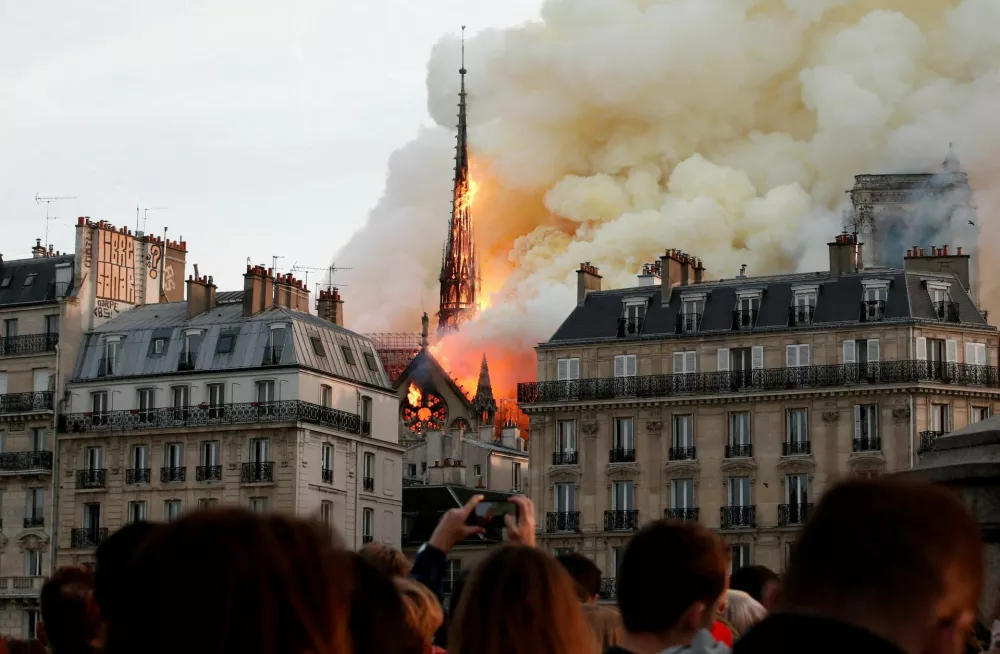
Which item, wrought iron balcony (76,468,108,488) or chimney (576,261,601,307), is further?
chimney (576,261,601,307)

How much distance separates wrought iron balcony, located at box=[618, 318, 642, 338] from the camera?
60.7 meters

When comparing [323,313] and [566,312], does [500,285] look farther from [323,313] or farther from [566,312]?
[323,313]

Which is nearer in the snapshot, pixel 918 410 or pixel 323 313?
pixel 918 410

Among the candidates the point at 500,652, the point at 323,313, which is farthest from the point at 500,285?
the point at 500,652

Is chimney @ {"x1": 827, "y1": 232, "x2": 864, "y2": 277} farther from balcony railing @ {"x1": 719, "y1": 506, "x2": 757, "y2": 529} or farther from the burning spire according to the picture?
the burning spire

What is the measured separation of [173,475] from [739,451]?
56.1 ft

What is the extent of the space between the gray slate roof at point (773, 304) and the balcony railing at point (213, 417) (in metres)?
7.33

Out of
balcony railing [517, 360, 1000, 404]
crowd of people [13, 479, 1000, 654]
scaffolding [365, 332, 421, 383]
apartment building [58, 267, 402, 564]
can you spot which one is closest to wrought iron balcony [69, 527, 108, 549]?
apartment building [58, 267, 402, 564]

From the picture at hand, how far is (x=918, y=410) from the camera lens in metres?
55.7

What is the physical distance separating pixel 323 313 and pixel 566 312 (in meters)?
27.4

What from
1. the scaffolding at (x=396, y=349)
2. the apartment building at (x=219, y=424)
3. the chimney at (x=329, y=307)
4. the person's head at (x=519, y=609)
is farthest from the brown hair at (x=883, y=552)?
the scaffolding at (x=396, y=349)

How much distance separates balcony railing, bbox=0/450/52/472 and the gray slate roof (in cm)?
1609

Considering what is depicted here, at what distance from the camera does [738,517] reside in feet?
186

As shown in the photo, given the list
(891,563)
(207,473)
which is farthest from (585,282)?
(891,563)
